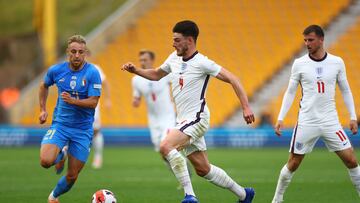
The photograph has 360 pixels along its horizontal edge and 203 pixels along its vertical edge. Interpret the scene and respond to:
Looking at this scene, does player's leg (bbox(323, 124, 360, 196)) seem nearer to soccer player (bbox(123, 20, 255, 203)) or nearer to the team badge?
the team badge

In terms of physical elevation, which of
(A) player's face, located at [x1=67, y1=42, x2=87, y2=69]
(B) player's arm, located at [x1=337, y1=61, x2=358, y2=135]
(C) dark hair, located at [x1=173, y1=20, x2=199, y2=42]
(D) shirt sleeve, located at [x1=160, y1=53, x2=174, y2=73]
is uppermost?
(C) dark hair, located at [x1=173, y1=20, x2=199, y2=42]

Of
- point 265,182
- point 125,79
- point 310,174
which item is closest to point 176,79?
point 265,182

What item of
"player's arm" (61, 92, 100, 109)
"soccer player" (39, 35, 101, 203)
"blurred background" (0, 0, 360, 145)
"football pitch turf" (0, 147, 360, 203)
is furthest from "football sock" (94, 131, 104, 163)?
"player's arm" (61, 92, 100, 109)

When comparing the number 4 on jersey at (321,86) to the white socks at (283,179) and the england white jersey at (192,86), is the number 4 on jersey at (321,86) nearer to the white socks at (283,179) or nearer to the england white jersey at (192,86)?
the white socks at (283,179)

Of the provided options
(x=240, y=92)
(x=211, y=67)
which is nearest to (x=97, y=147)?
(x=211, y=67)

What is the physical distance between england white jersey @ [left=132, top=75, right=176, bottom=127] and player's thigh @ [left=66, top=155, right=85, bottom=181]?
579 centimetres

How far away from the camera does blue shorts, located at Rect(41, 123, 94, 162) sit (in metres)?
11.5

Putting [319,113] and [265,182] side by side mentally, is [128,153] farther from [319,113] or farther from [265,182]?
[319,113]

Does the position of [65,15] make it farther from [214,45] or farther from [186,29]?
[186,29]

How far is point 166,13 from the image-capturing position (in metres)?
35.9

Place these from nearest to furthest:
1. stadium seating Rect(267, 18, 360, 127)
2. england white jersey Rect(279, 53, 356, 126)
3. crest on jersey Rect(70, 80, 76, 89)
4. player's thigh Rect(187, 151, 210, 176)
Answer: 1. player's thigh Rect(187, 151, 210, 176)
2. crest on jersey Rect(70, 80, 76, 89)
3. england white jersey Rect(279, 53, 356, 126)
4. stadium seating Rect(267, 18, 360, 127)

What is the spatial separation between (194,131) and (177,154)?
393 millimetres

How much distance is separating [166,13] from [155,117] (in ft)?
62.4

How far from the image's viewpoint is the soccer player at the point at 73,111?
11.4 meters
